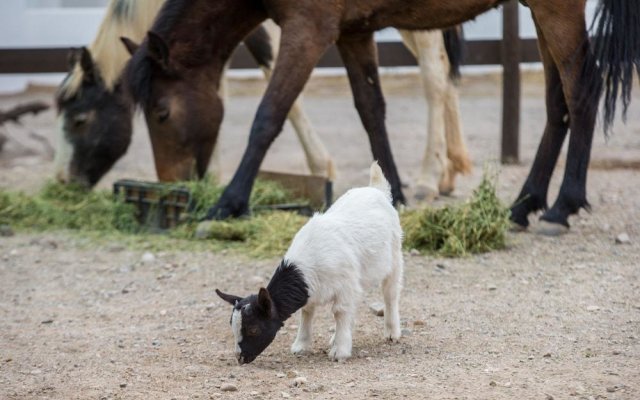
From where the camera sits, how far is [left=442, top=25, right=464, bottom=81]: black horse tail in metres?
7.96

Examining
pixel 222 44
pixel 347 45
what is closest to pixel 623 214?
pixel 347 45

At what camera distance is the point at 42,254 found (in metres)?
6.26

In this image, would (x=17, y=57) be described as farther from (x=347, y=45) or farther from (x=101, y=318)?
(x=101, y=318)

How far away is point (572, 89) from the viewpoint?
6.01 metres

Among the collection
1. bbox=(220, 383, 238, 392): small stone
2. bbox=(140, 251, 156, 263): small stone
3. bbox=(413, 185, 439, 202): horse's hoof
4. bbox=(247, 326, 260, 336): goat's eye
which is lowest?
bbox=(413, 185, 439, 202): horse's hoof

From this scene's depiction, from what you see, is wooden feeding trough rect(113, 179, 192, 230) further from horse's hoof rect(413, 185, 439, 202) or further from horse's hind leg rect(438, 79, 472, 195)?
horse's hind leg rect(438, 79, 472, 195)

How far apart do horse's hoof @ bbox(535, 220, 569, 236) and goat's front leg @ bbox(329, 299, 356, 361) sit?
8.32ft

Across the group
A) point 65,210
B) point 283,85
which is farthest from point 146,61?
point 65,210

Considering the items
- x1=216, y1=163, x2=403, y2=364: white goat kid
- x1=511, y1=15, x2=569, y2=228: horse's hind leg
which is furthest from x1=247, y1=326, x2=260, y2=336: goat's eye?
x1=511, y1=15, x2=569, y2=228: horse's hind leg

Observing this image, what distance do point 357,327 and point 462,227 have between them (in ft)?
5.15

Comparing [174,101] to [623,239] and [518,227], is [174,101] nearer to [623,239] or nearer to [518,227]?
[518,227]

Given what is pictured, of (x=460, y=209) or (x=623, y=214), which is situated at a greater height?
(x=460, y=209)

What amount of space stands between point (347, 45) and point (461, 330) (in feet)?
8.67

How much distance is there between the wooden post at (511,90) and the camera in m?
9.27
